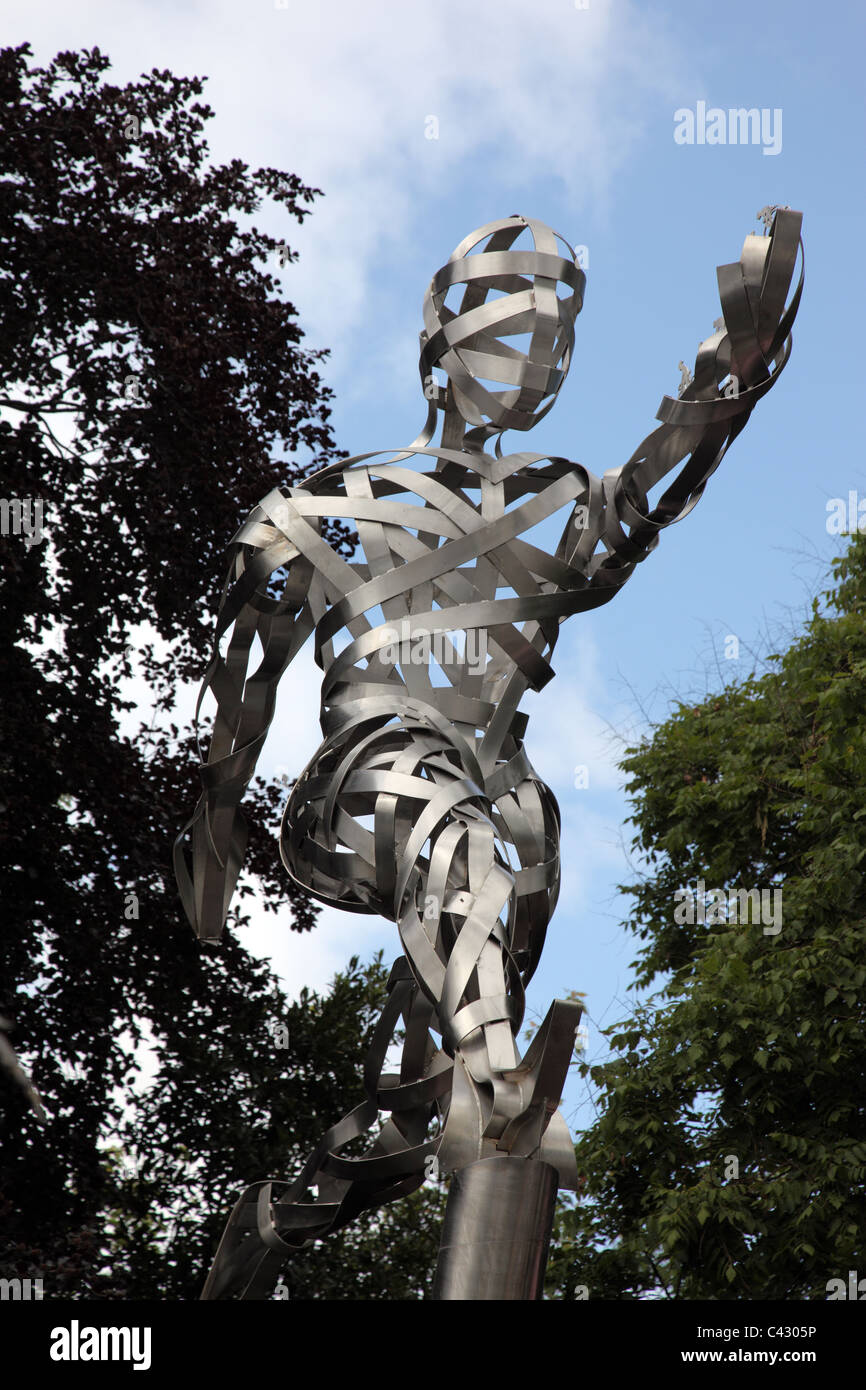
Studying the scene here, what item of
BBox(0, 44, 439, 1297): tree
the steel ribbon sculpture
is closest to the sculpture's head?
the steel ribbon sculpture

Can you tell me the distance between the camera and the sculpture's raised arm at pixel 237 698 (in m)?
5.01

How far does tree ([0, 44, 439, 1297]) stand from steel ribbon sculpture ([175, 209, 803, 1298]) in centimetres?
479

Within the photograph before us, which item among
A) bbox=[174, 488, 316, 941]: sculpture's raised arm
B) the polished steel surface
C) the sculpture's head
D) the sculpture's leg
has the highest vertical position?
the sculpture's head

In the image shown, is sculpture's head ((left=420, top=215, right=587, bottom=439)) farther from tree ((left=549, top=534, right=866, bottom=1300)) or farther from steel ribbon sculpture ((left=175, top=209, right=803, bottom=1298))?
tree ((left=549, top=534, right=866, bottom=1300))

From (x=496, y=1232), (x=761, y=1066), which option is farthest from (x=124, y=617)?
(x=496, y=1232)

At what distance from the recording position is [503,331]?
5082mm

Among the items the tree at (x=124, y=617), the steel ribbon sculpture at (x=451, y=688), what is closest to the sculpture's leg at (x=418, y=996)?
the steel ribbon sculpture at (x=451, y=688)

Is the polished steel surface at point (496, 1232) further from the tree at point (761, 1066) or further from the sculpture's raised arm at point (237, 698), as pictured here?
the tree at point (761, 1066)

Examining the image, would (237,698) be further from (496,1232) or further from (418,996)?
(496,1232)

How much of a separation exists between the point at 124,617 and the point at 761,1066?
18.4ft

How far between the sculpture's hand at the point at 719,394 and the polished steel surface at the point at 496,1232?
181cm

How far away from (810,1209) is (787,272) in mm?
7437

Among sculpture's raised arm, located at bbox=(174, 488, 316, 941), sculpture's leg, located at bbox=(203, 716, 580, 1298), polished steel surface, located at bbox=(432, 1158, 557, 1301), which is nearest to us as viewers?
polished steel surface, located at bbox=(432, 1158, 557, 1301)

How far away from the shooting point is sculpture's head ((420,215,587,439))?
499 cm
